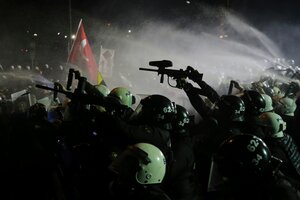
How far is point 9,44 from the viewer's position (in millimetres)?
44531

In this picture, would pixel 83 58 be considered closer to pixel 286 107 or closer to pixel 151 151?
pixel 286 107

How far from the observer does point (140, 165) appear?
3309 millimetres

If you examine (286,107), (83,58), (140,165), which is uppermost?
(83,58)

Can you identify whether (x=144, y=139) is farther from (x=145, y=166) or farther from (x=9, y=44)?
(x=9, y=44)

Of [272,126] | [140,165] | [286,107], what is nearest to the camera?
[140,165]

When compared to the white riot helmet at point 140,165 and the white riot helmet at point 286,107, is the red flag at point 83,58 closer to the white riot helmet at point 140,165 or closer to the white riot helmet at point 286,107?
the white riot helmet at point 286,107

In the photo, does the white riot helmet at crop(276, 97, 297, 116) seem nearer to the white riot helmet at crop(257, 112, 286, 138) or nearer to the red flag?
the white riot helmet at crop(257, 112, 286, 138)

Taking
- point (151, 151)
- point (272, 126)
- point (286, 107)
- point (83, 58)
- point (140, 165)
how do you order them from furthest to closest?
point (83, 58) → point (286, 107) → point (272, 126) → point (151, 151) → point (140, 165)

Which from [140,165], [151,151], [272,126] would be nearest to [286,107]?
[272,126]

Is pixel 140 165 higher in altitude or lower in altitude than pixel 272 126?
higher

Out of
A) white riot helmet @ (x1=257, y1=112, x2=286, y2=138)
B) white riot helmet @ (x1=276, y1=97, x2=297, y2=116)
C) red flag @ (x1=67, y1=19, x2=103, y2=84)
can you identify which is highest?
red flag @ (x1=67, y1=19, x2=103, y2=84)

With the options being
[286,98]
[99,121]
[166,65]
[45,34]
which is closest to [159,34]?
[286,98]

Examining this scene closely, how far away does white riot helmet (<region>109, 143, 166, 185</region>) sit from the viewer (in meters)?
3.29

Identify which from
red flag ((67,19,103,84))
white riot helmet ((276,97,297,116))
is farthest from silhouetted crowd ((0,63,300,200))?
red flag ((67,19,103,84))
